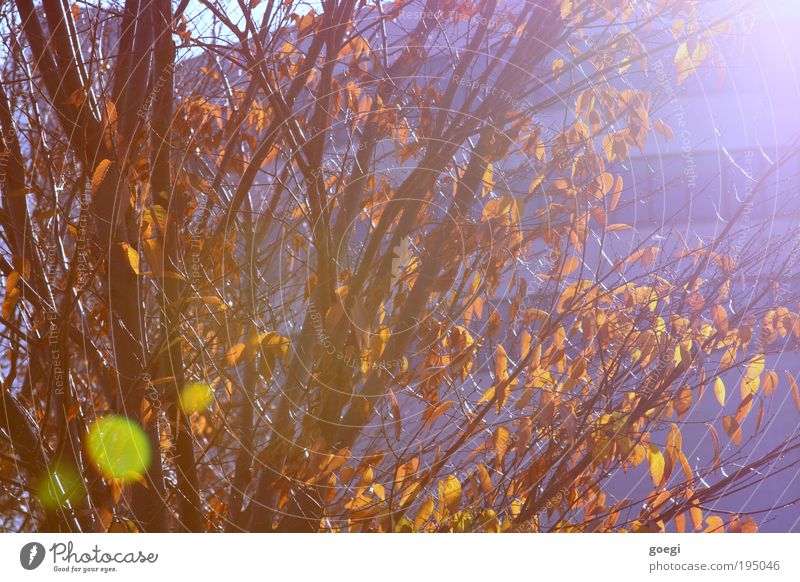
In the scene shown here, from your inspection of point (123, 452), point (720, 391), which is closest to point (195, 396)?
point (123, 452)

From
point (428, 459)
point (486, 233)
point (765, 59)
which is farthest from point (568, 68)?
point (428, 459)

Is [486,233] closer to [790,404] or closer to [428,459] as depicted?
[428,459]

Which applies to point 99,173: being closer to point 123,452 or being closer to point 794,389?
point 123,452

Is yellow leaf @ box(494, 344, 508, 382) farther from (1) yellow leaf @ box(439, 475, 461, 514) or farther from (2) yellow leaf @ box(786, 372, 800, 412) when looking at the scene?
(2) yellow leaf @ box(786, 372, 800, 412)

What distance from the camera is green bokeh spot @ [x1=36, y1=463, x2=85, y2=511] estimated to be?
203 centimetres

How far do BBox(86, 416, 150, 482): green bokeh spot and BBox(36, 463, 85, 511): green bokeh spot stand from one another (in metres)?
0.07

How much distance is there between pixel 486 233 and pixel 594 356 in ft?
1.65

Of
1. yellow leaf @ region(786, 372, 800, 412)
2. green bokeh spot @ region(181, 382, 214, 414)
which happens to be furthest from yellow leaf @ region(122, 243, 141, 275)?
yellow leaf @ region(786, 372, 800, 412)

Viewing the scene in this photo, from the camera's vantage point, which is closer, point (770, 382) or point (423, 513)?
point (423, 513)

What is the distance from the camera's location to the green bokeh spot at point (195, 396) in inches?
81.1

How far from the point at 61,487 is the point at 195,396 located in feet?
1.42
